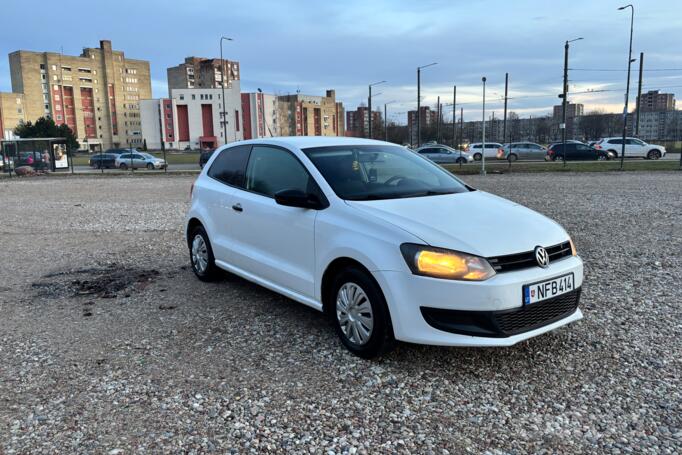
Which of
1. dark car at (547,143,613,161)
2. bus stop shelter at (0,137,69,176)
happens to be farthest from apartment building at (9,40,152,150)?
dark car at (547,143,613,161)

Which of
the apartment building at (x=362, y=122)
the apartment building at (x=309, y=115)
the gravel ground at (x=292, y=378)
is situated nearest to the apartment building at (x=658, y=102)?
the apartment building at (x=362, y=122)

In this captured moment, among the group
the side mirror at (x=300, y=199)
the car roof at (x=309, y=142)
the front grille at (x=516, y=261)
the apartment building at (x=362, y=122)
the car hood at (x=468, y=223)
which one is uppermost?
the apartment building at (x=362, y=122)

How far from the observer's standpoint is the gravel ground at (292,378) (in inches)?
119

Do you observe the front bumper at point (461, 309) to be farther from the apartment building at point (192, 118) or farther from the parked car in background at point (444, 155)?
the apartment building at point (192, 118)

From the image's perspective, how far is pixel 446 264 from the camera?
3.51 meters

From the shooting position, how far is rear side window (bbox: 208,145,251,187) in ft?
18.4

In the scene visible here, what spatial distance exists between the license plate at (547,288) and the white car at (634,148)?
123ft

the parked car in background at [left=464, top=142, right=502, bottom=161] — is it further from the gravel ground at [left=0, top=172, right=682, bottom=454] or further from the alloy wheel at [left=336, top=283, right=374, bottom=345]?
the alloy wheel at [left=336, top=283, right=374, bottom=345]

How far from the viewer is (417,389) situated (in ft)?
11.7

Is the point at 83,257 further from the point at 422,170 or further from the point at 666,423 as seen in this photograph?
the point at 666,423

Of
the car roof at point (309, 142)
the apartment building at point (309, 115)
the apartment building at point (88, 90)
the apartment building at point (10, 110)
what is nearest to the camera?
the car roof at point (309, 142)

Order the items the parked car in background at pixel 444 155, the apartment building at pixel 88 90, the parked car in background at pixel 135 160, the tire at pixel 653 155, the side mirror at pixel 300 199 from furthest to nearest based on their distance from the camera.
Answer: the apartment building at pixel 88 90 < the parked car in background at pixel 135 160 < the parked car in background at pixel 444 155 < the tire at pixel 653 155 < the side mirror at pixel 300 199

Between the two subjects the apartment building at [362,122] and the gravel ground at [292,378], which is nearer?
the gravel ground at [292,378]

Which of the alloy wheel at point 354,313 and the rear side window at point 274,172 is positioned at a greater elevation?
the rear side window at point 274,172
